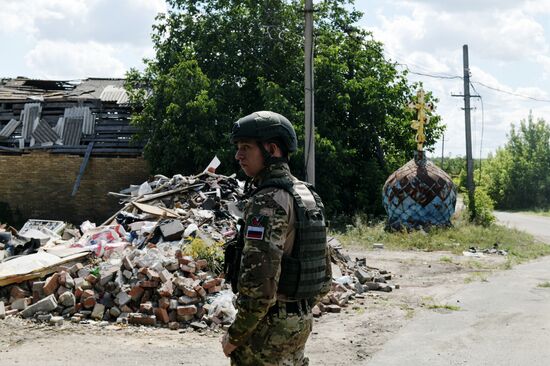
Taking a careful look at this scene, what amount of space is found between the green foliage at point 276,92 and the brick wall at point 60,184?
1.67 m

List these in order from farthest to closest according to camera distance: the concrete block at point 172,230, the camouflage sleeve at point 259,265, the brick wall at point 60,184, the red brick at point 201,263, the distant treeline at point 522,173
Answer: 1. the distant treeline at point 522,173
2. the brick wall at point 60,184
3. the concrete block at point 172,230
4. the red brick at point 201,263
5. the camouflage sleeve at point 259,265

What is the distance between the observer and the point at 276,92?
19406 mm

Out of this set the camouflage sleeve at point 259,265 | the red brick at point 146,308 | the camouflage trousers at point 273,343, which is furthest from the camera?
the red brick at point 146,308

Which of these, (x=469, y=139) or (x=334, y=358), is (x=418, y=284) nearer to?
(x=334, y=358)

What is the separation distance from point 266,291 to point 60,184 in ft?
63.9

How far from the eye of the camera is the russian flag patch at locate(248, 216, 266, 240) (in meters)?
2.92

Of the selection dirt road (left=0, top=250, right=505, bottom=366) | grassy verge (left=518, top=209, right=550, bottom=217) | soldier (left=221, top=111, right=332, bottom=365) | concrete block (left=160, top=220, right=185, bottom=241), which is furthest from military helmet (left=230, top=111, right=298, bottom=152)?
grassy verge (left=518, top=209, right=550, bottom=217)

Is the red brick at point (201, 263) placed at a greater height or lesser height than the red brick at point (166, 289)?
greater

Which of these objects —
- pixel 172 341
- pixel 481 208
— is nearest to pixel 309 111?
pixel 172 341

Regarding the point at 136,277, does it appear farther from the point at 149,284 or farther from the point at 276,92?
the point at 276,92

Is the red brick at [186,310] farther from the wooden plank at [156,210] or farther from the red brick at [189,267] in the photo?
the wooden plank at [156,210]

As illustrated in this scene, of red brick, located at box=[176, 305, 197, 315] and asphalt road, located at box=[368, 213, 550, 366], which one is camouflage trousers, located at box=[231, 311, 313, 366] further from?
red brick, located at box=[176, 305, 197, 315]

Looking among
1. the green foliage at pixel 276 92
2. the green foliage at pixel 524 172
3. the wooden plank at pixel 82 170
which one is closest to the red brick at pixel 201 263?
the green foliage at pixel 276 92

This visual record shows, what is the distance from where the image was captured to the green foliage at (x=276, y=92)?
1944 centimetres
